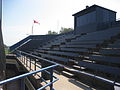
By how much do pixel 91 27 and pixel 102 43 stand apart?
5313mm

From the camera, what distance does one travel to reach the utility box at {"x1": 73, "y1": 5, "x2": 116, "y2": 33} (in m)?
12.1

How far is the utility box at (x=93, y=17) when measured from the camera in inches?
476

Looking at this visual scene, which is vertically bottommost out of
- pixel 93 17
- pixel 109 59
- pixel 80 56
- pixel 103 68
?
pixel 103 68

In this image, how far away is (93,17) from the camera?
40.8 ft

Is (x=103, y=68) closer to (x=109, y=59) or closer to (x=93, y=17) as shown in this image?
(x=109, y=59)

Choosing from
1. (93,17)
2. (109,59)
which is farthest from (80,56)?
(93,17)

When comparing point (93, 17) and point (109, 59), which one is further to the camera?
point (93, 17)

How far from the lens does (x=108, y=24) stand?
11.4 metres

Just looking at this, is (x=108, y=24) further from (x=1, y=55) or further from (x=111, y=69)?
(x=1, y=55)

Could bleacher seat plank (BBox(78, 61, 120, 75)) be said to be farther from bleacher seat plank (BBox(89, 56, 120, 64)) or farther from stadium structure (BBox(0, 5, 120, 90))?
bleacher seat plank (BBox(89, 56, 120, 64))

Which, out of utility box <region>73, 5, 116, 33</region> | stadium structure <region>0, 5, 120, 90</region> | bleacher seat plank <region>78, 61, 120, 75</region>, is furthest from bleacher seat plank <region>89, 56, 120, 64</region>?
utility box <region>73, 5, 116, 33</region>

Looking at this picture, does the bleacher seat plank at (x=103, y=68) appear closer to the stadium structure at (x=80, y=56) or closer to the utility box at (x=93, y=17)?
the stadium structure at (x=80, y=56)

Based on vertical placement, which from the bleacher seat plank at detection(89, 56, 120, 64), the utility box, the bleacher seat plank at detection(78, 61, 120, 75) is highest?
the utility box

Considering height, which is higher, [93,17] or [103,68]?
[93,17]
